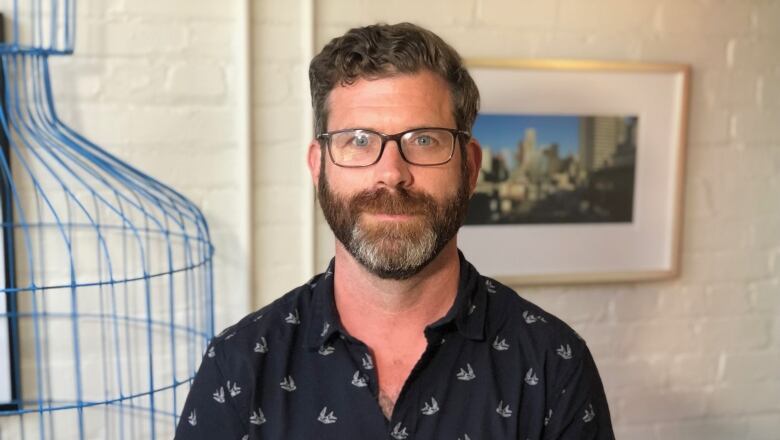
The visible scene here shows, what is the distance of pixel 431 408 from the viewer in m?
1.02

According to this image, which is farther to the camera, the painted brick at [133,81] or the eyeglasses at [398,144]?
the painted brick at [133,81]

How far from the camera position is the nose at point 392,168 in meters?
0.98

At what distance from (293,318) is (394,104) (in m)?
0.35

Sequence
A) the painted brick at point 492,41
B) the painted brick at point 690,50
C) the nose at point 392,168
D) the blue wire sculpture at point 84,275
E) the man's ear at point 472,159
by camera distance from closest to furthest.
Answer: the nose at point 392,168 < the man's ear at point 472,159 < the blue wire sculpture at point 84,275 < the painted brick at point 492,41 < the painted brick at point 690,50

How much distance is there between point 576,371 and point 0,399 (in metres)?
1.04

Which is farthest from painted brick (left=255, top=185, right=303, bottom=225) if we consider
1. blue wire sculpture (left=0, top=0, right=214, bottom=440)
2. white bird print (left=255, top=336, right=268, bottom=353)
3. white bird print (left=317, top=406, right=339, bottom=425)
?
white bird print (left=317, top=406, right=339, bottom=425)

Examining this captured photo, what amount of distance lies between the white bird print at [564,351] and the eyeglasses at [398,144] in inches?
12.6

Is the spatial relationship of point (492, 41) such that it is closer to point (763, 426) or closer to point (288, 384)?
point (288, 384)

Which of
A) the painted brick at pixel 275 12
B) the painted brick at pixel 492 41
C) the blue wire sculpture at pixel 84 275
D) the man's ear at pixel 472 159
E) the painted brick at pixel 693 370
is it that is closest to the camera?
the man's ear at pixel 472 159

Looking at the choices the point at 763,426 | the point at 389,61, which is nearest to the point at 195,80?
the point at 389,61

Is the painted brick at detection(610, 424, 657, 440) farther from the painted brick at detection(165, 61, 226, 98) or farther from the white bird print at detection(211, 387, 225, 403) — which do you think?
the painted brick at detection(165, 61, 226, 98)

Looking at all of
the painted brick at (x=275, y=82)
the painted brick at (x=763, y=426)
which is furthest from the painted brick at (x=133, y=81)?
the painted brick at (x=763, y=426)

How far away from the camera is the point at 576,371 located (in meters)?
1.06

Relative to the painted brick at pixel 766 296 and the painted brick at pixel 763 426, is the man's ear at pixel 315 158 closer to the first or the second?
the painted brick at pixel 766 296
